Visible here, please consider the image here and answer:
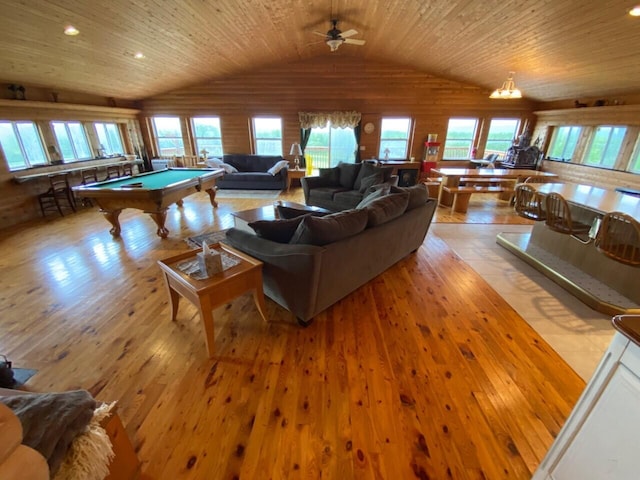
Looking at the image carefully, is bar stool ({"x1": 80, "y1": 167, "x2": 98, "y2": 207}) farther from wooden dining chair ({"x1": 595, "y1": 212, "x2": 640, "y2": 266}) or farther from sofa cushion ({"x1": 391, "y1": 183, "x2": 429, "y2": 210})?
wooden dining chair ({"x1": 595, "y1": 212, "x2": 640, "y2": 266})

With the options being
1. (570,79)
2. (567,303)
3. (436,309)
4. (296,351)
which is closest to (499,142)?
(570,79)

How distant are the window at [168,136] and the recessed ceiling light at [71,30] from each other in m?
4.41

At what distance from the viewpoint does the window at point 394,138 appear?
781cm

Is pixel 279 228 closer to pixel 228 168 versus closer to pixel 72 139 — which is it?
pixel 228 168

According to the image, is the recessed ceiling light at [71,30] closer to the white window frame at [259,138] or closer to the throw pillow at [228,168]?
the throw pillow at [228,168]

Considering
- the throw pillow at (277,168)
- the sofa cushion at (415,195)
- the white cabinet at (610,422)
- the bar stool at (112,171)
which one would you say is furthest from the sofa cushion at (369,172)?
the bar stool at (112,171)

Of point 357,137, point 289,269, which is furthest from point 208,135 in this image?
point 289,269

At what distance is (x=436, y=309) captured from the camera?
244 cm

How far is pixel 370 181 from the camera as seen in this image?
4.68 m

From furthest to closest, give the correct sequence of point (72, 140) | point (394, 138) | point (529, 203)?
point (394, 138)
point (72, 140)
point (529, 203)

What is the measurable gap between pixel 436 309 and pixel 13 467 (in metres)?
2.52

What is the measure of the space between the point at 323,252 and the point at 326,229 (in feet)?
0.59

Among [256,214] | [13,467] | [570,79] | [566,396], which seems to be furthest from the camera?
[570,79]

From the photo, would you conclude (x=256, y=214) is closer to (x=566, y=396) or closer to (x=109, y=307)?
(x=109, y=307)
